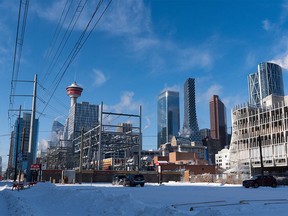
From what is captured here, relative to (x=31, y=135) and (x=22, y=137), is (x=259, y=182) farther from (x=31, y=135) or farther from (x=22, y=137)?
(x=22, y=137)

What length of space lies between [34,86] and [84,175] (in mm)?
27499

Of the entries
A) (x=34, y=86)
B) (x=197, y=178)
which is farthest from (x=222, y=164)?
(x=34, y=86)

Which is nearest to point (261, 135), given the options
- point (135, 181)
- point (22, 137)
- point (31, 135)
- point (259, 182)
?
point (259, 182)

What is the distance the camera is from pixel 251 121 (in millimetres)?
112375

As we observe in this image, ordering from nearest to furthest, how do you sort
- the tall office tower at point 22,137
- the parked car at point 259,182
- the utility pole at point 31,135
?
the utility pole at point 31,135 < the parked car at point 259,182 < the tall office tower at point 22,137

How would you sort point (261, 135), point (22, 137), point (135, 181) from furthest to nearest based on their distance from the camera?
1. point (261, 135)
2. point (22, 137)
3. point (135, 181)

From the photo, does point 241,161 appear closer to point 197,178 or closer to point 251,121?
point 251,121

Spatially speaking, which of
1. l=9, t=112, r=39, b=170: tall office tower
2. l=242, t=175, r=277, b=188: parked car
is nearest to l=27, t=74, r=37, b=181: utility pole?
l=9, t=112, r=39, b=170: tall office tower

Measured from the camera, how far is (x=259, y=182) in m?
44.2

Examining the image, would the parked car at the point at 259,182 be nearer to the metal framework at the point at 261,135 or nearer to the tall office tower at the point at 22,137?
the tall office tower at the point at 22,137

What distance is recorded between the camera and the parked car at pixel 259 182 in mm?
43312

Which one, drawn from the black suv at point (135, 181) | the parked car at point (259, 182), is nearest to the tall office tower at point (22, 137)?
the black suv at point (135, 181)

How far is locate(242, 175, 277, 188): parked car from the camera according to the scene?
43.3 m

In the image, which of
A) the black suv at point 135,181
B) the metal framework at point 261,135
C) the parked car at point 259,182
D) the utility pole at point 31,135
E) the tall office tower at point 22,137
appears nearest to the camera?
the utility pole at point 31,135
